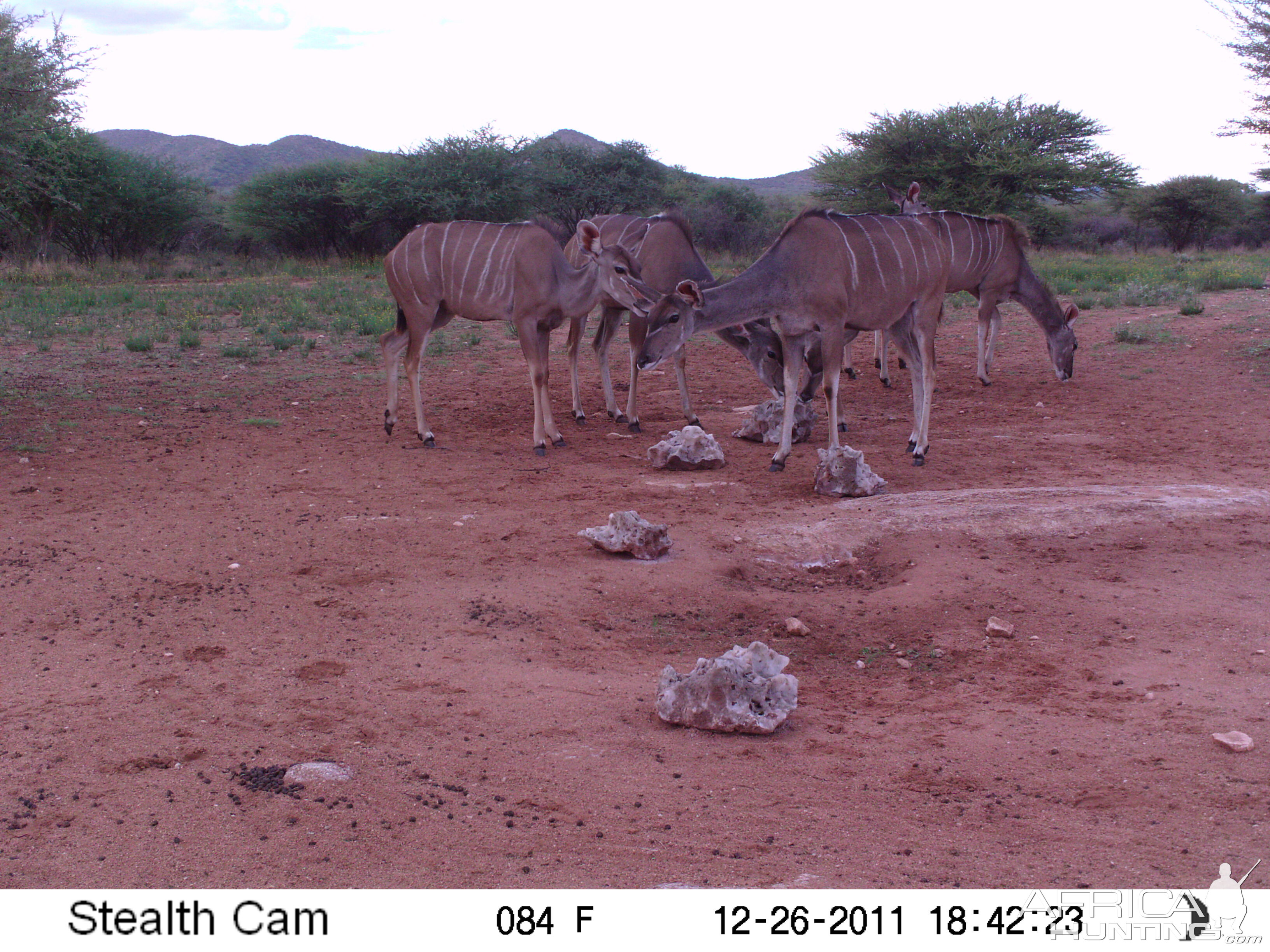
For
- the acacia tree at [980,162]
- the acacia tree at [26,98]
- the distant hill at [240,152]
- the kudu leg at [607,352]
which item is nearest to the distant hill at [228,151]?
the distant hill at [240,152]

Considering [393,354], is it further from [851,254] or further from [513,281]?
[851,254]

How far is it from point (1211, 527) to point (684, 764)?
4.32 m

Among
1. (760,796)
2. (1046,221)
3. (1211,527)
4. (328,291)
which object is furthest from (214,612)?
(1046,221)

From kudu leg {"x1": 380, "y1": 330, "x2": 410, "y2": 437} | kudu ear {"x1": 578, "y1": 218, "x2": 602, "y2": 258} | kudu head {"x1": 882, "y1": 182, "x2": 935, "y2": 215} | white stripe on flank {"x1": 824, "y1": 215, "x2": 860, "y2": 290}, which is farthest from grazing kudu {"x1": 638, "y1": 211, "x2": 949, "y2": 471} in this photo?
kudu head {"x1": 882, "y1": 182, "x2": 935, "y2": 215}

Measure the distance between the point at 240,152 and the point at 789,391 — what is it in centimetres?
9371

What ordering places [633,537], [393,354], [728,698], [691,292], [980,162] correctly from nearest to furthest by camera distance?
[728,698], [633,537], [691,292], [393,354], [980,162]

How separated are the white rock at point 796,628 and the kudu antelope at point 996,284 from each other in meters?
7.37

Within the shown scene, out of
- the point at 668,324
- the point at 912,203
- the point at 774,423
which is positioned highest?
the point at 912,203

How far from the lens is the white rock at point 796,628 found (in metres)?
5.20

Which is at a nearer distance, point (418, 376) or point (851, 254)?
point (851, 254)

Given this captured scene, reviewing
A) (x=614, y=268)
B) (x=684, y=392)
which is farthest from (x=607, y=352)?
(x=614, y=268)

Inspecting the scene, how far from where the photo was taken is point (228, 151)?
8994cm

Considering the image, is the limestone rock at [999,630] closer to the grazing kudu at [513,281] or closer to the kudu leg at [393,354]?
the grazing kudu at [513,281]

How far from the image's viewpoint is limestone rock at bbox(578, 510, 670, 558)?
6.10 metres
